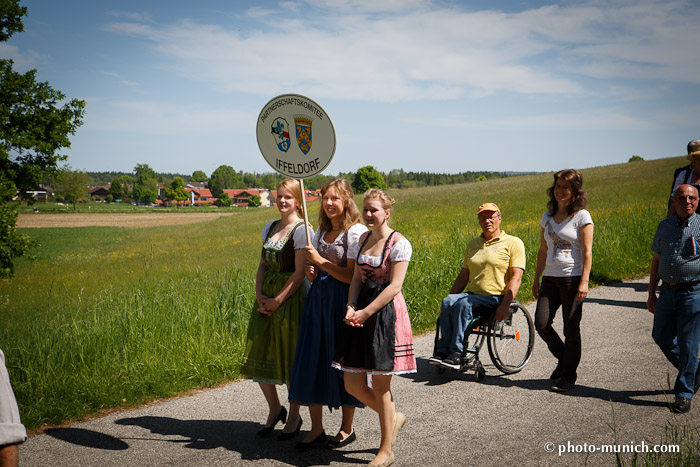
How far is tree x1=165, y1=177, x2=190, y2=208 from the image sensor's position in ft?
529

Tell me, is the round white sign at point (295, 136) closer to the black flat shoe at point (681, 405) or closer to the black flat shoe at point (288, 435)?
the black flat shoe at point (288, 435)

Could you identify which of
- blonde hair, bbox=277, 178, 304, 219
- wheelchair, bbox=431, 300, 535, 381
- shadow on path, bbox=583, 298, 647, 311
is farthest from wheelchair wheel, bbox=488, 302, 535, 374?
shadow on path, bbox=583, 298, 647, 311

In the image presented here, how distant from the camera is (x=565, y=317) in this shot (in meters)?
5.20

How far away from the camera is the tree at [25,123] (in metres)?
22.0

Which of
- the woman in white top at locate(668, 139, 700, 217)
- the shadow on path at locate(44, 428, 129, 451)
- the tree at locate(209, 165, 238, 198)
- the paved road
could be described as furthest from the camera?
the tree at locate(209, 165, 238, 198)

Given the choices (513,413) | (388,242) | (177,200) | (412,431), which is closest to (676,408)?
(513,413)

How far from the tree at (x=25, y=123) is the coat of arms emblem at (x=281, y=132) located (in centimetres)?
2131

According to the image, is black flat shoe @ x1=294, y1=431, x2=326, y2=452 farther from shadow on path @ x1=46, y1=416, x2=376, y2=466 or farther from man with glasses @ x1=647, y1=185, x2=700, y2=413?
man with glasses @ x1=647, y1=185, x2=700, y2=413

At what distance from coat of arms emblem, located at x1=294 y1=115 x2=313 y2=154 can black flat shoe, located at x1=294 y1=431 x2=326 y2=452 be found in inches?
85.6

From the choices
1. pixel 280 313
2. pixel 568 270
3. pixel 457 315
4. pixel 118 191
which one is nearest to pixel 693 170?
pixel 568 270

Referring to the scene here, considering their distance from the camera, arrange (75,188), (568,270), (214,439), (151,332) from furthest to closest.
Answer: (75,188) < (151,332) < (568,270) < (214,439)

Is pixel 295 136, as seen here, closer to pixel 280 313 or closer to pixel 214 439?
pixel 280 313

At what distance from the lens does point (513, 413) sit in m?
4.57

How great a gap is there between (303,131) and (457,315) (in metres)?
2.55
